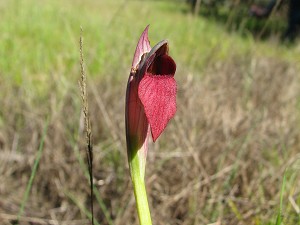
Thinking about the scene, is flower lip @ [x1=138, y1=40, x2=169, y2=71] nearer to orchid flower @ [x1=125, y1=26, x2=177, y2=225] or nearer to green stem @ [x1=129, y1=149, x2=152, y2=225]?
orchid flower @ [x1=125, y1=26, x2=177, y2=225]

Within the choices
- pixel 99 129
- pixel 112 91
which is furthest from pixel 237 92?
pixel 99 129

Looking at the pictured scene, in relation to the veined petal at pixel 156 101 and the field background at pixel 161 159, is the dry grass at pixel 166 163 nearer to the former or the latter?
the field background at pixel 161 159

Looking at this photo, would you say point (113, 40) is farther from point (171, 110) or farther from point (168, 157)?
point (171, 110)

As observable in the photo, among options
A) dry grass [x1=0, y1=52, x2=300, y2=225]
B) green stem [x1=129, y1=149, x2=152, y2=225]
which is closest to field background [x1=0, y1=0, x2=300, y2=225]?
dry grass [x1=0, y1=52, x2=300, y2=225]

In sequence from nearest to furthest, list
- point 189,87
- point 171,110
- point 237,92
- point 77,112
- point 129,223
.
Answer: point 171,110
point 129,223
point 77,112
point 189,87
point 237,92

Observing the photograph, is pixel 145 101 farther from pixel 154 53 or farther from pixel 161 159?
pixel 161 159

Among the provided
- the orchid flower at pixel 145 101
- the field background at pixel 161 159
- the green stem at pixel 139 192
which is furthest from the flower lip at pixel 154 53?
the field background at pixel 161 159
